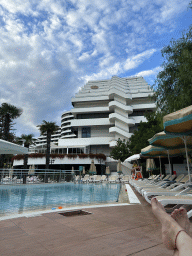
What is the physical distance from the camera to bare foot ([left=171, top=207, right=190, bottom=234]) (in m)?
1.22

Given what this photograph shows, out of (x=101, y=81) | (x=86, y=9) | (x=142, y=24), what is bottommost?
(x=142, y=24)

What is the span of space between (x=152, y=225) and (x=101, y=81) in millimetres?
54151

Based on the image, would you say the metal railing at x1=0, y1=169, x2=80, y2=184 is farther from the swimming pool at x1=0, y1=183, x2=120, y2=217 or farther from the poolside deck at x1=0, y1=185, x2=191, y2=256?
the poolside deck at x1=0, y1=185, x2=191, y2=256

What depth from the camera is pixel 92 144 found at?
135ft

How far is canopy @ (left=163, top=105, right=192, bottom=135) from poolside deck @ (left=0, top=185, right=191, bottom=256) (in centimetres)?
203

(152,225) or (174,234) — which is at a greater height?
(174,234)

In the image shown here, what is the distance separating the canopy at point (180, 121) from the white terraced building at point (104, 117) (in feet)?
109

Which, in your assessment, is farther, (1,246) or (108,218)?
(108,218)

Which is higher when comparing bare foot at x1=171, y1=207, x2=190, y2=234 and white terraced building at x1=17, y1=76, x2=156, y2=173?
white terraced building at x1=17, y1=76, x2=156, y2=173

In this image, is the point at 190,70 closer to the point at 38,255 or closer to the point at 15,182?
the point at 38,255

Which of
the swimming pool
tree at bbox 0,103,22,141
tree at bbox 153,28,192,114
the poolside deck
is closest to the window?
tree at bbox 0,103,22,141

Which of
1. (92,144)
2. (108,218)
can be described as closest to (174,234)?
(108,218)

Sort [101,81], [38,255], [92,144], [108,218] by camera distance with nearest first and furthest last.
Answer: [38,255], [108,218], [92,144], [101,81]

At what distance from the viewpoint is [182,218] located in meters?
1.24
